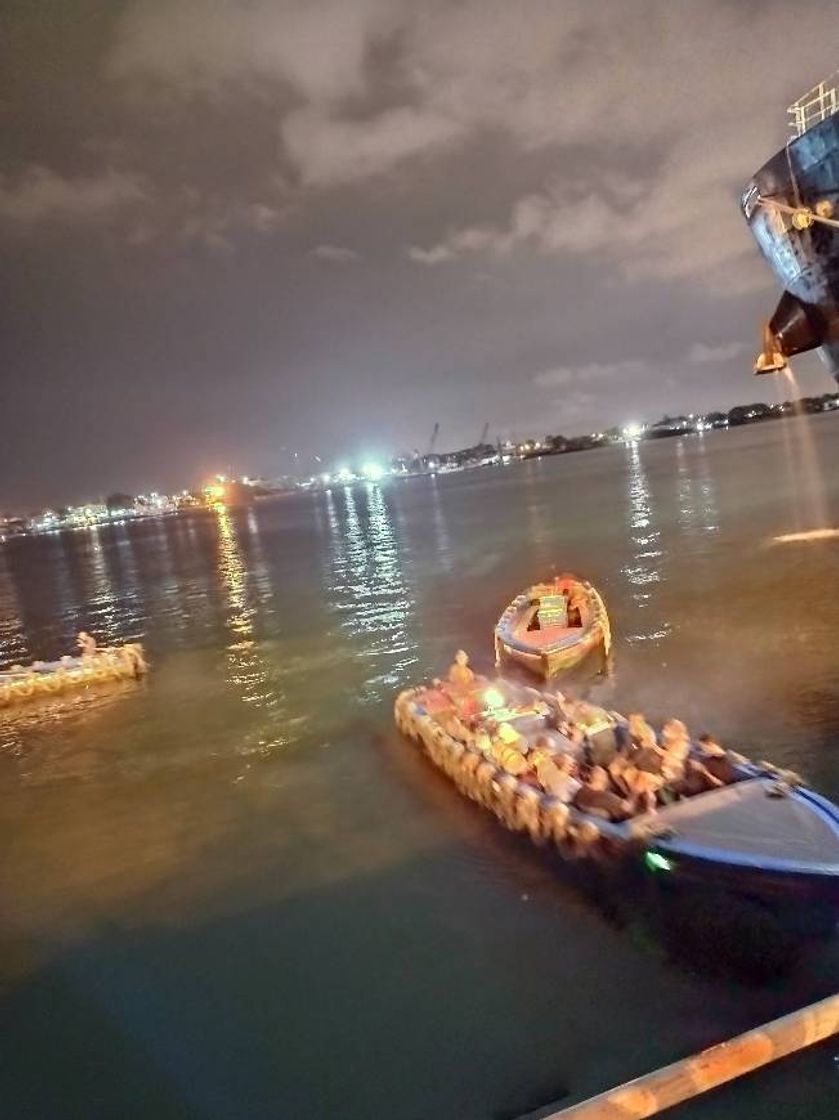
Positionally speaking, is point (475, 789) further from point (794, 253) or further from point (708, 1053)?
point (794, 253)

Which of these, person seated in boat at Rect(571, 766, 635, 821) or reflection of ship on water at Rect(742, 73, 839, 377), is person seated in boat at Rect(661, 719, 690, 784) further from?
reflection of ship on water at Rect(742, 73, 839, 377)

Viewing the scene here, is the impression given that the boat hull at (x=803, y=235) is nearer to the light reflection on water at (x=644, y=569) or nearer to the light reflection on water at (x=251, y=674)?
the light reflection on water at (x=644, y=569)

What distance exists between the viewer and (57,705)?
31297mm

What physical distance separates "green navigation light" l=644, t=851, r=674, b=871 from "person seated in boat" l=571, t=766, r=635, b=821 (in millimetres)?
879

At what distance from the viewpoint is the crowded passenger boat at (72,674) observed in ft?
106

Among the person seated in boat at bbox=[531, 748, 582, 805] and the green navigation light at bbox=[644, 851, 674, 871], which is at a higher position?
the person seated in boat at bbox=[531, 748, 582, 805]

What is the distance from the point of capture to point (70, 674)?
33750mm

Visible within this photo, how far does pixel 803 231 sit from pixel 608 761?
21144mm

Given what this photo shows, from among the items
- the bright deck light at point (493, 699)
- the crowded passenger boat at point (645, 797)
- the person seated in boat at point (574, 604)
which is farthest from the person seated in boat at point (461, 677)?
the person seated in boat at point (574, 604)

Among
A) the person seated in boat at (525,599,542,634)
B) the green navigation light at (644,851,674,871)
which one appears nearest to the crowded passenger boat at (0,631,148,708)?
the person seated in boat at (525,599,542,634)

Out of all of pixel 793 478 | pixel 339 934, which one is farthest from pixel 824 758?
pixel 793 478

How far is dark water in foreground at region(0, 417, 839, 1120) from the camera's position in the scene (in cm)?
1020

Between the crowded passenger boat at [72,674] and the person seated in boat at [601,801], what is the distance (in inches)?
1000

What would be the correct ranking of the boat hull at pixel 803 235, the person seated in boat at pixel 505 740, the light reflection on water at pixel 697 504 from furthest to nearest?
1. the light reflection on water at pixel 697 504
2. the boat hull at pixel 803 235
3. the person seated in boat at pixel 505 740
